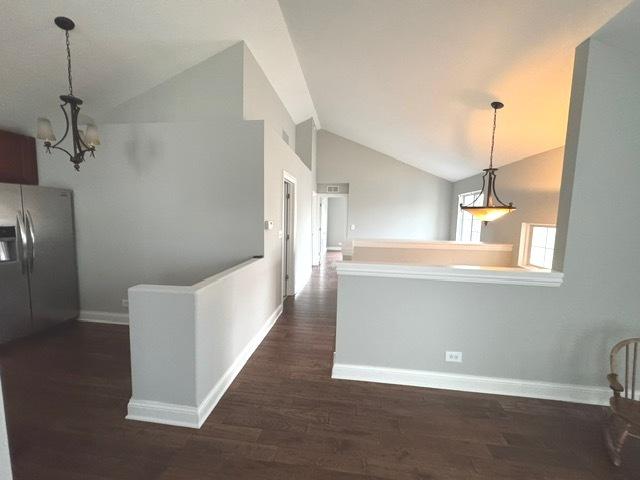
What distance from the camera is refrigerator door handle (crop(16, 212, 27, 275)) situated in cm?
296

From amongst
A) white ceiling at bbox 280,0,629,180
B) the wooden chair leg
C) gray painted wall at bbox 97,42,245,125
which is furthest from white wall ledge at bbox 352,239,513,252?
the wooden chair leg

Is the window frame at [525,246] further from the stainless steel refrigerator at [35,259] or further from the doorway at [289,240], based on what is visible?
the stainless steel refrigerator at [35,259]

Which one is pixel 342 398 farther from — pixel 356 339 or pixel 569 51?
pixel 569 51

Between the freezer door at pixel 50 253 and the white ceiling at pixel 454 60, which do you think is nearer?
the white ceiling at pixel 454 60

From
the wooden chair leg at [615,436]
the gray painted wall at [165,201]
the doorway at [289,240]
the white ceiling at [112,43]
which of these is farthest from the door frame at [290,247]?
the wooden chair leg at [615,436]

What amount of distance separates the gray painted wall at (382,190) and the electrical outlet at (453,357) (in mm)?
5626

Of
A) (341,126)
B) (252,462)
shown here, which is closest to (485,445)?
(252,462)

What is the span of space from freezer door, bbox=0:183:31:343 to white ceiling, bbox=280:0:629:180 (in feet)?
11.0

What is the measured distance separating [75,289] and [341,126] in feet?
18.8

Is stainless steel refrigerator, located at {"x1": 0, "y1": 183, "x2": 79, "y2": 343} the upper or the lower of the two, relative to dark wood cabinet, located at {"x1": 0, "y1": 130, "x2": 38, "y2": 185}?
lower

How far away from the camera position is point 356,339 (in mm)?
2504

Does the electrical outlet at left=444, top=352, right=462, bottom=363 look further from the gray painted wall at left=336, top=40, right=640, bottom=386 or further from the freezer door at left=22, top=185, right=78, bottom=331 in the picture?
the freezer door at left=22, top=185, right=78, bottom=331

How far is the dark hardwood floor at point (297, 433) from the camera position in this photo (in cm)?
165

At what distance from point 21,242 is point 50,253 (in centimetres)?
27
